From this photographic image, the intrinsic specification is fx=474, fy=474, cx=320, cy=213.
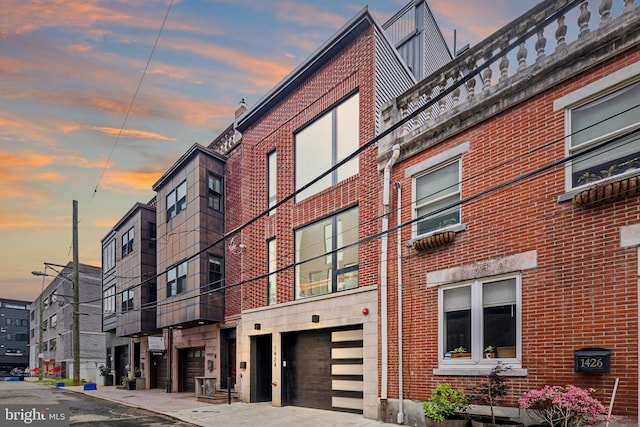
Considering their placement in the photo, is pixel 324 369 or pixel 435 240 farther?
pixel 324 369

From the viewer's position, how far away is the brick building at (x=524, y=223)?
848cm

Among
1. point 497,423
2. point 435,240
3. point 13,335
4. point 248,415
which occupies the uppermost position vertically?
point 435,240

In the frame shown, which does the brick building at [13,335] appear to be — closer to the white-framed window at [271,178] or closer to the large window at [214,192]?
the large window at [214,192]

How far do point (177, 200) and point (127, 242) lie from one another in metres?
10.1

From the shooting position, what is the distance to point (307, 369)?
16.6 meters

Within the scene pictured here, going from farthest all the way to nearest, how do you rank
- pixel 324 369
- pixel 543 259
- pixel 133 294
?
1. pixel 133 294
2. pixel 324 369
3. pixel 543 259

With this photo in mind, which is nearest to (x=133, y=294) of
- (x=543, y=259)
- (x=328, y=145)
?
(x=328, y=145)

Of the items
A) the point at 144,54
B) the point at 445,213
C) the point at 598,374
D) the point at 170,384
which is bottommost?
the point at 170,384

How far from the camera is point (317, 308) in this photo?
1571 centimetres

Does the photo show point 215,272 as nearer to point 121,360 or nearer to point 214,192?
point 214,192

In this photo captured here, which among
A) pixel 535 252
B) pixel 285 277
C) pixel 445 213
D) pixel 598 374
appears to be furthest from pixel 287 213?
pixel 598 374

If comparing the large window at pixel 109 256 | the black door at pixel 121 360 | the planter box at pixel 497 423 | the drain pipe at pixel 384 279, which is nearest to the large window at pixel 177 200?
the large window at pixel 109 256

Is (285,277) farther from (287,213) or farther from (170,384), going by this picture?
(170,384)

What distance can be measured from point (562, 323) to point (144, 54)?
12036mm
